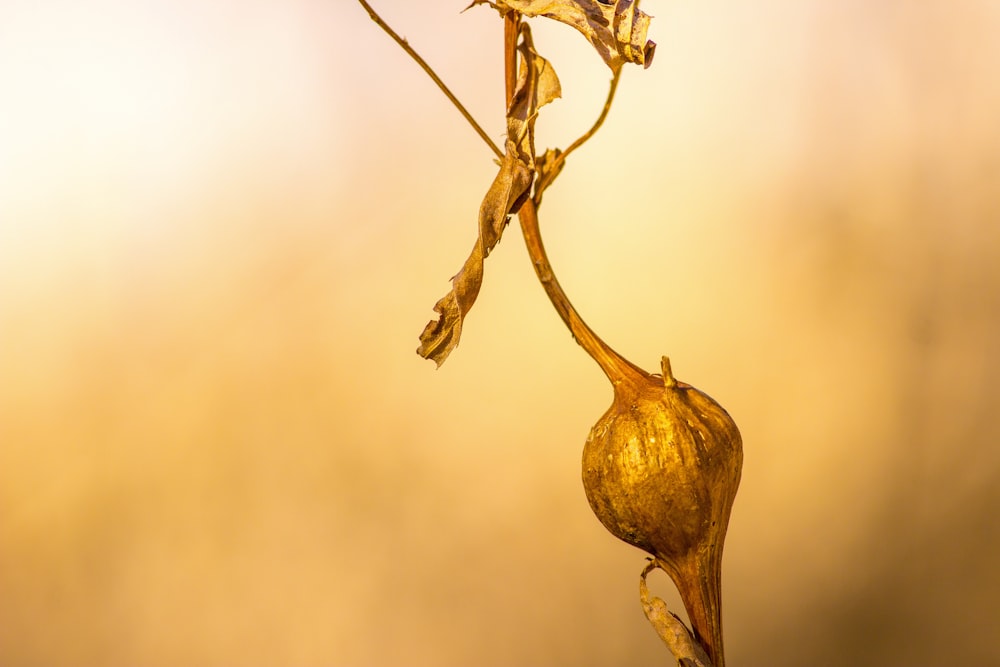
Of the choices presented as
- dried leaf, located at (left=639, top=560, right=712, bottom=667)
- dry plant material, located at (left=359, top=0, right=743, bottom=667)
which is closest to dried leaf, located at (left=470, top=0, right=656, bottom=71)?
dry plant material, located at (left=359, top=0, right=743, bottom=667)

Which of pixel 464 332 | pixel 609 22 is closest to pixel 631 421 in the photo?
pixel 609 22

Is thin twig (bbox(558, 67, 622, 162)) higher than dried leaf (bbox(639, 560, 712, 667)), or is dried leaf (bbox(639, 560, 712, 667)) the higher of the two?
thin twig (bbox(558, 67, 622, 162))

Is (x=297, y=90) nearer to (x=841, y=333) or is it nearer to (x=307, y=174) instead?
(x=307, y=174)

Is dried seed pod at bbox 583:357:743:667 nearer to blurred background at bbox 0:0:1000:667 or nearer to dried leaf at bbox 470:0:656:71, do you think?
dried leaf at bbox 470:0:656:71

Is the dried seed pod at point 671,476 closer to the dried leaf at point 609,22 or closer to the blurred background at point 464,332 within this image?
the dried leaf at point 609,22

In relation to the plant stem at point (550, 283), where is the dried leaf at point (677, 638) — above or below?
below

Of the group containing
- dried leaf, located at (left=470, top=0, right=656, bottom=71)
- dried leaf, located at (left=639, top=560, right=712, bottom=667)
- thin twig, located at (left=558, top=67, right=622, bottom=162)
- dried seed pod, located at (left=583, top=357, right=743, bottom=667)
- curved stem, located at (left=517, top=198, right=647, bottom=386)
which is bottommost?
dried leaf, located at (left=639, top=560, right=712, bottom=667)

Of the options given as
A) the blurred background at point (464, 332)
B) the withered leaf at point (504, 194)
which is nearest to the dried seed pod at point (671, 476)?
the withered leaf at point (504, 194)

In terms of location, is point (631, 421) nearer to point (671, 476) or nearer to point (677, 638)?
point (671, 476)
